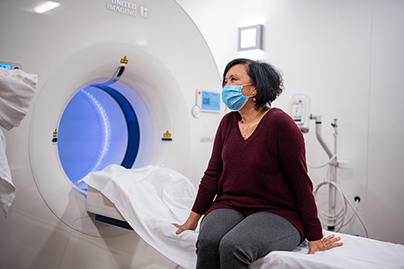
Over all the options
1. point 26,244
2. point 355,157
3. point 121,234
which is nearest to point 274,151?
point 121,234

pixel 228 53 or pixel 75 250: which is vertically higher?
pixel 228 53

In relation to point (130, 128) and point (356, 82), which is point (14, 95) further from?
point (356, 82)

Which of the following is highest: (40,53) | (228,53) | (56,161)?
(228,53)

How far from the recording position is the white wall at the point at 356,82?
228cm

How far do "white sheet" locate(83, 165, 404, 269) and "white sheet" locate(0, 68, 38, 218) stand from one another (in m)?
0.43

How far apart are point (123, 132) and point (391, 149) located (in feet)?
5.78

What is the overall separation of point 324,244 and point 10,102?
117 centimetres

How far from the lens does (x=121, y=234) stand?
5.70 ft

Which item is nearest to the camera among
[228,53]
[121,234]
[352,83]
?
[121,234]

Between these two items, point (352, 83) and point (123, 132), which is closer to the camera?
point (123, 132)

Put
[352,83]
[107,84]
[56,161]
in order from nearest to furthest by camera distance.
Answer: [56,161]
[107,84]
[352,83]

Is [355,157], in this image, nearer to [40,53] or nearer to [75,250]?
[75,250]

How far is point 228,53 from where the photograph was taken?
311 centimetres

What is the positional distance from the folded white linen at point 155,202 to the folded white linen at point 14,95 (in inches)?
20.1
